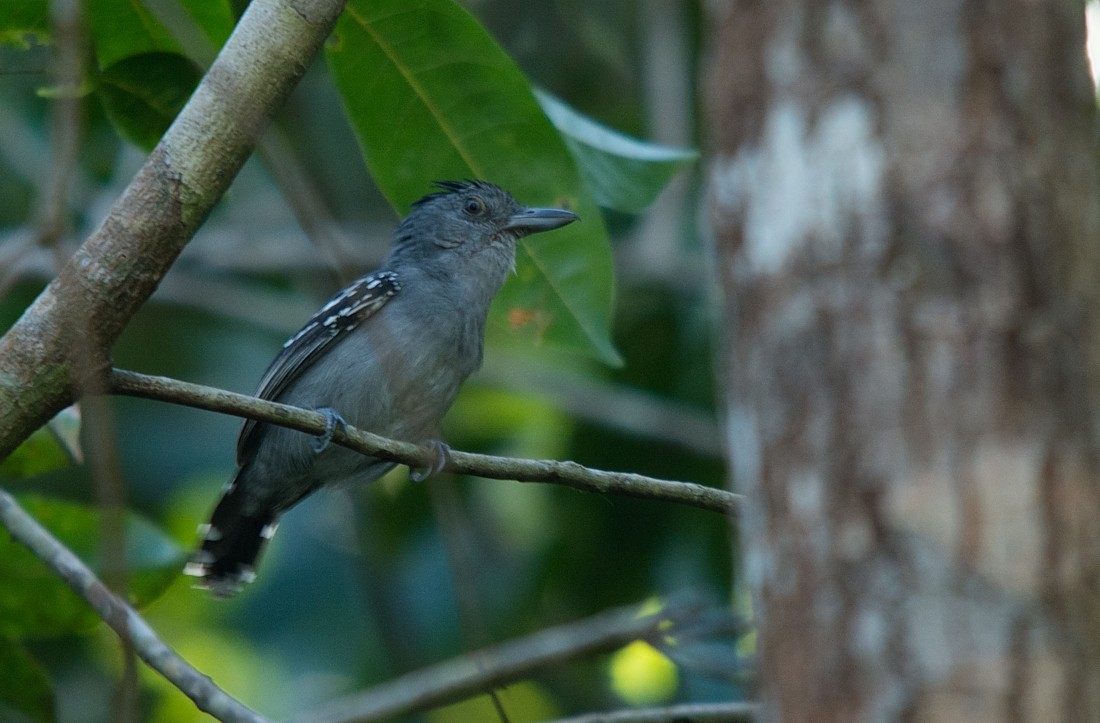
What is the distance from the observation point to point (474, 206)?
6.29m

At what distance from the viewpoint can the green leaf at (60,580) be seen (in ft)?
15.9

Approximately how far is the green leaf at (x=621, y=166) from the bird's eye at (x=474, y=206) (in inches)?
50.0

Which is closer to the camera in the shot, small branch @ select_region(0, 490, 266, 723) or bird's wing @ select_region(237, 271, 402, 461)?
small branch @ select_region(0, 490, 266, 723)

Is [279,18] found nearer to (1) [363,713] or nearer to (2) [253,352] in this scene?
(1) [363,713]

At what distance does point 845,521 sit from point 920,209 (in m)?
0.47

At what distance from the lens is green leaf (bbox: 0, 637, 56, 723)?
4.53 meters

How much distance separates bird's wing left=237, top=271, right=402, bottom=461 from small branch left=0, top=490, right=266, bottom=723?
4.58 ft

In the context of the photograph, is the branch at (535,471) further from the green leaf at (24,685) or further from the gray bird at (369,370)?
the green leaf at (24,685)

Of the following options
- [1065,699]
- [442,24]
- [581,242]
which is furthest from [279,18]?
[1065,699]

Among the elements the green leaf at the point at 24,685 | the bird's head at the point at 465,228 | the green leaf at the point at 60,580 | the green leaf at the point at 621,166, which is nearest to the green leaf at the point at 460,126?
the green leaf at the point at 621,166

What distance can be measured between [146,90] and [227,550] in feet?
7.78

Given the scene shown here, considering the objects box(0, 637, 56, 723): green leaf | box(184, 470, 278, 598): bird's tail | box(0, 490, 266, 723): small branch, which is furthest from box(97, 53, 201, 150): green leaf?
box(184, 470, 278, 598): bird's tail

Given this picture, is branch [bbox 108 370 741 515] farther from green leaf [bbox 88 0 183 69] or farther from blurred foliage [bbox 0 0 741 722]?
green leaf [bbox 88 0 183 69]

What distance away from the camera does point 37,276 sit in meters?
8.19
